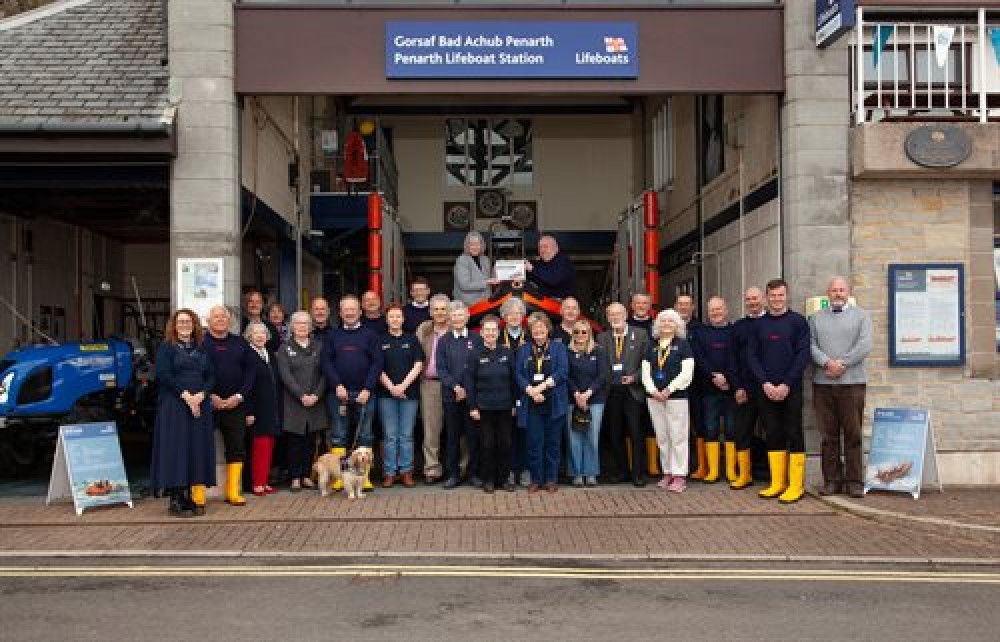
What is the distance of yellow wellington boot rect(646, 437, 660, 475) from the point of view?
36.6 ft

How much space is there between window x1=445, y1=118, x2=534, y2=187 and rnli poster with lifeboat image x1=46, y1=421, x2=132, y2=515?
13866mm

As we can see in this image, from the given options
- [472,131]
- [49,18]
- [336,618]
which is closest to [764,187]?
[336,618]

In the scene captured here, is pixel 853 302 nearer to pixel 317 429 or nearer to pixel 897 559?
pixel 897 559

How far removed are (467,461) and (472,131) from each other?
1346 cm

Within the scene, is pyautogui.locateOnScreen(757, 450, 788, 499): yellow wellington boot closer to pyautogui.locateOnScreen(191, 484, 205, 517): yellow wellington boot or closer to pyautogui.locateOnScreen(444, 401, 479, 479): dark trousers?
pyautogui.locateOnScreen(444, 401, 479, 479): dark trousers

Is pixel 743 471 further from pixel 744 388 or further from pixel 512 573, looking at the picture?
pixel 512 573

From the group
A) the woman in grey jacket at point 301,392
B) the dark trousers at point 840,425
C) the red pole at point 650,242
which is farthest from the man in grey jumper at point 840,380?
the woman in grey jacket at point 301,392

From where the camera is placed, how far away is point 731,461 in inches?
420

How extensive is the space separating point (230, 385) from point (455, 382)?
2.23 meters

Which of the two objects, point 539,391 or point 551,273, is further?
point 551,273

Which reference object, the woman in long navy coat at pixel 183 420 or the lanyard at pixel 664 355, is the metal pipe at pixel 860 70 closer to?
the lanyard at pixel 664 355

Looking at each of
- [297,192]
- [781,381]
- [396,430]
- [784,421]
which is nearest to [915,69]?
[781,381]

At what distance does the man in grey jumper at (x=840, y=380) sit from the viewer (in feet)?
32.6

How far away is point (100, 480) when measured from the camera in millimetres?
9867
